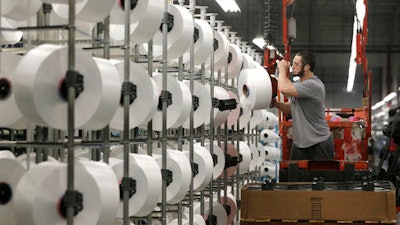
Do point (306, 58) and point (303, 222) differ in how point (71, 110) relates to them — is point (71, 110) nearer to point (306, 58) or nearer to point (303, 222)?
point (303, 222)

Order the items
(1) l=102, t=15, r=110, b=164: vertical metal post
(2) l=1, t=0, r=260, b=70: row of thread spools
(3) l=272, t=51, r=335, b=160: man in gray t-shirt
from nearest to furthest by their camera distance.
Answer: (2) l=1, t=0, r=260, b=70: row of thread spools < (1) l=102, t=15, r=110, b=164: vertical metal post < (3) l=272, t=51, r=335, b=160: man in gray t-shirt

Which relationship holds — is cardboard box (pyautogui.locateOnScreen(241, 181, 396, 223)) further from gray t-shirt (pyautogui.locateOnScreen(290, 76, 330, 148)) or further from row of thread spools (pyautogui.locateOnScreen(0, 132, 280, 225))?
gray t-shirt (pyautogui.locateOnScreen(290, 76, 330, 148))

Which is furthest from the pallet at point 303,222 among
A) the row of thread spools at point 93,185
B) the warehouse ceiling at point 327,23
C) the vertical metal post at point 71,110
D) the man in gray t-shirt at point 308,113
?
the warehouse ceiling at point 327,23

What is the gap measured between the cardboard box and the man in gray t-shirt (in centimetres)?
188

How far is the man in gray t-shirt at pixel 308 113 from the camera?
7.56 metres

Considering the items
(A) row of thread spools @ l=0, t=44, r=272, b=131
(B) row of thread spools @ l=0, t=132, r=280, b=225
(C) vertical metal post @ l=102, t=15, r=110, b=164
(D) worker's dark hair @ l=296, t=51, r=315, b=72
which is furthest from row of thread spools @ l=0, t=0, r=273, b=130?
(D) worker's dark hair @ l=296, t=51, r=315, b=72

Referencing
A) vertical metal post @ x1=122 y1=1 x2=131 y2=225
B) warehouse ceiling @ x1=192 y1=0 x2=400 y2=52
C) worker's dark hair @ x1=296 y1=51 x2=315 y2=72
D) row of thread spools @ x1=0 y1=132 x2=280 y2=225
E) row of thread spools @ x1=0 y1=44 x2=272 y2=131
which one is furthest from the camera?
warehouse ceiling @ x1=192 y1=0 x2=400 y2=52

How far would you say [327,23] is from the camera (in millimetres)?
28703

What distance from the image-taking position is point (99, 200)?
4375mm

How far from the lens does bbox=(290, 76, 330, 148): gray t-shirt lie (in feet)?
25.0

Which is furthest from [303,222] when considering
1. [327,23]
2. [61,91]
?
[327,23]

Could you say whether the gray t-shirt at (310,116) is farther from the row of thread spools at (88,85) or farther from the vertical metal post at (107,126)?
the vertical metal post at (107,126)

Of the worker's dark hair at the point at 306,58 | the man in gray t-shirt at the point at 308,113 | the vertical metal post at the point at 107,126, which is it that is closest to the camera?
the vertical metal post at the point at 107,126

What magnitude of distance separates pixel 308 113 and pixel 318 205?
2077 millimetres
